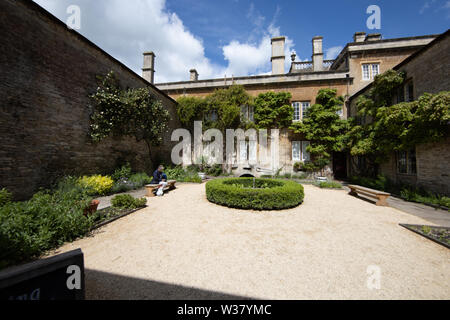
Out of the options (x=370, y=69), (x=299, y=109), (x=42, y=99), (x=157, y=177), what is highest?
(x=370, y=69)

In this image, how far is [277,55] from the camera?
46.9 feet

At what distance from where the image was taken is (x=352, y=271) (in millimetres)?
→ 2693

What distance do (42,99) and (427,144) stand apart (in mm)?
16348

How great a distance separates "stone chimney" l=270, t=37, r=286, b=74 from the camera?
1411cm

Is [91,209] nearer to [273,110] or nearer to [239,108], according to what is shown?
[239,108]

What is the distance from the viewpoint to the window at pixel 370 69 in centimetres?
1351

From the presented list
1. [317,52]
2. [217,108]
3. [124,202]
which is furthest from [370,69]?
[124,202]

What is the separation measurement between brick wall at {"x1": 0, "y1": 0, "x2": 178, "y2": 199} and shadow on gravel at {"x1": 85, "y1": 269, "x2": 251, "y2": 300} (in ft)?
19.7

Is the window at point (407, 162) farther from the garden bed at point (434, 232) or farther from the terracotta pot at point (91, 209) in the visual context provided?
the terracotta pot at point (91, 209)

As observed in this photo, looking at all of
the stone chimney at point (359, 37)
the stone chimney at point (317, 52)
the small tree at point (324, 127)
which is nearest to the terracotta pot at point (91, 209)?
the small tree at point (324, 127)

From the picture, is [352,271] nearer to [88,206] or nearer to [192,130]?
[88,206]

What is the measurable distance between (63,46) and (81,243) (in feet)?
26.8

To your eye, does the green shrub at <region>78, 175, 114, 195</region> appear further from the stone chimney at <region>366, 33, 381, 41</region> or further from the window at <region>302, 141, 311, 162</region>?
the stone chimney at <region>366, 33, 381, 41</region>

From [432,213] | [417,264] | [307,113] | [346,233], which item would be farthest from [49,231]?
[307,113]
